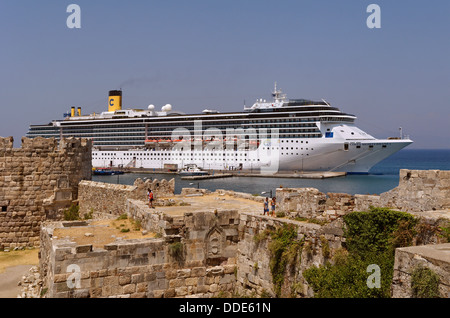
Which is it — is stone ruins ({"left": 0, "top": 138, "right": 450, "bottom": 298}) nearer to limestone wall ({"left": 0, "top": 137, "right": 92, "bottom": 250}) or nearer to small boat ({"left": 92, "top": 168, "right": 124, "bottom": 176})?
limestone wall ({"left": 0, "top": 137, "right": 92, "bottom": 250})

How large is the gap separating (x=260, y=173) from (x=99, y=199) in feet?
189

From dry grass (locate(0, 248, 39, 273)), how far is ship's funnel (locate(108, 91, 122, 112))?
81314 millimetres

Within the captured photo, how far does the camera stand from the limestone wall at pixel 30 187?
13984 mm

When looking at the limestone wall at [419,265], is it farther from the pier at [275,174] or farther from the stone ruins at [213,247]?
the pier at [275,174]

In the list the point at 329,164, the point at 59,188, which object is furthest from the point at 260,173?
the point at 59,188

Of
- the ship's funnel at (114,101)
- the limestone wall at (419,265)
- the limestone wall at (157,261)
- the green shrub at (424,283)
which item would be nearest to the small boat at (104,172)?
the ship's funnel at (114,101)

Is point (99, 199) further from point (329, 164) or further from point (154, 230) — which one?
point (329, 164)

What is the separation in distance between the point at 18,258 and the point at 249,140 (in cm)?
6364

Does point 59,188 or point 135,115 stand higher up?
point 135,115

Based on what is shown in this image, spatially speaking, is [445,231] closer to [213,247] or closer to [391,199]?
[391,199]

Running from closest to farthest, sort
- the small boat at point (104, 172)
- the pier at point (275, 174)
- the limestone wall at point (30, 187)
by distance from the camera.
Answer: the limestone wall at point (30, 187) → the pier at point (275, 174) → the small boat at point (104, 172)

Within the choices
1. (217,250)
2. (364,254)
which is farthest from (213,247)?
(364,254)

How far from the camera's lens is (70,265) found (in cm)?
773

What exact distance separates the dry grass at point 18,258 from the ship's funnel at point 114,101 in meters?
81.3
